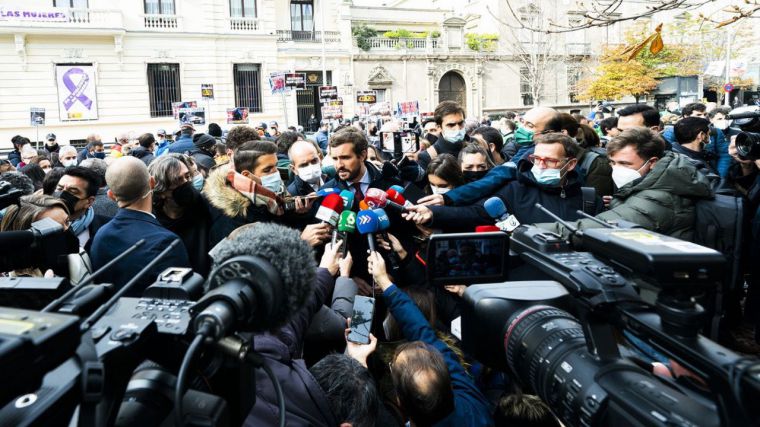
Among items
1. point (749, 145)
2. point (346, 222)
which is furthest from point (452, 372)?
point (749, 145)

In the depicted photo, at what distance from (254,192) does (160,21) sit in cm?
2472

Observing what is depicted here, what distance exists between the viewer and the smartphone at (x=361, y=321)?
2.53 metres

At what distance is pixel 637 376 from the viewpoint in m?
1.40

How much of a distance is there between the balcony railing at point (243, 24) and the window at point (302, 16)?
9.61 feet

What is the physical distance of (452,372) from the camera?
8.00 ft

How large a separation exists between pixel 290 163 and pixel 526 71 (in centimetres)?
3328

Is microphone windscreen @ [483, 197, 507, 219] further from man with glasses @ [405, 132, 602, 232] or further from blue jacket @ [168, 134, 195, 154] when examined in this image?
blue jacket @ [168, 134, 195, 154]

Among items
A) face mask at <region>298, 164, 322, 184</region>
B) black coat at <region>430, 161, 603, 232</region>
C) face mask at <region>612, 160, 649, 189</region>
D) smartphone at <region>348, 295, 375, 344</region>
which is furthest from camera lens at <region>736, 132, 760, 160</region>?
face mask at <region>298, 164, 322, 184</region>

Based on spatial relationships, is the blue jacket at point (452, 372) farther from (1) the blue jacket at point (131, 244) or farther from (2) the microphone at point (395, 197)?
(1) the blue jacket at point (131, 244)

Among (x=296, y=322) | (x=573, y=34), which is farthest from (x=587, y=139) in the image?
(x=573, y=34)

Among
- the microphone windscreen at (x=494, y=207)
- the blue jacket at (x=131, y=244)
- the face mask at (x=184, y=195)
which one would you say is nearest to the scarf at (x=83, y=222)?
the face mask at (x=184, y=195)

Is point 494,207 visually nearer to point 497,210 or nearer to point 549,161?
point 497,210

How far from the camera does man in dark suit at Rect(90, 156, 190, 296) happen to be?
275cm

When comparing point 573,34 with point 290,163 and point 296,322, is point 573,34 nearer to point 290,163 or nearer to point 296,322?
point 290,163
